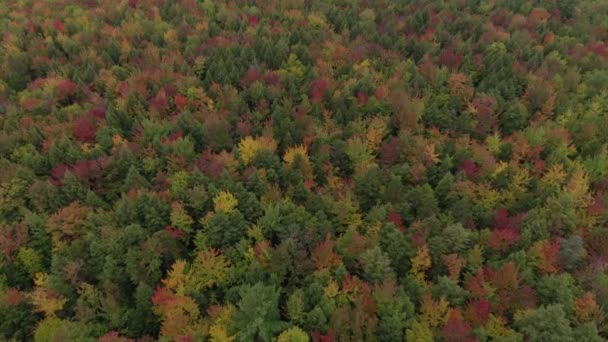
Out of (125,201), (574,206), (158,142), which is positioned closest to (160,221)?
(125,201)

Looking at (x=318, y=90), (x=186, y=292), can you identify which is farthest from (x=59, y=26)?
(x=186, y=292)

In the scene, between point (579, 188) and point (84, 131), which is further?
point (84, 131)

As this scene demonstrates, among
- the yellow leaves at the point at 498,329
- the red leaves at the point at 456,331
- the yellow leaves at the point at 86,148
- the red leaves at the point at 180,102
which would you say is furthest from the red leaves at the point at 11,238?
the yellow leaves at the point at 498,329

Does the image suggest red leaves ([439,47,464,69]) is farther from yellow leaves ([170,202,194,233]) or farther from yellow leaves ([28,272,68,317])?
yellow leaves ([28,272,68,317])

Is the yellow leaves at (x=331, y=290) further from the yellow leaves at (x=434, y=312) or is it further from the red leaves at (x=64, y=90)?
the red leaves at (x=64, y=90)

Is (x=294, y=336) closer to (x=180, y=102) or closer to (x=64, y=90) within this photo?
(x=180, y=102)
